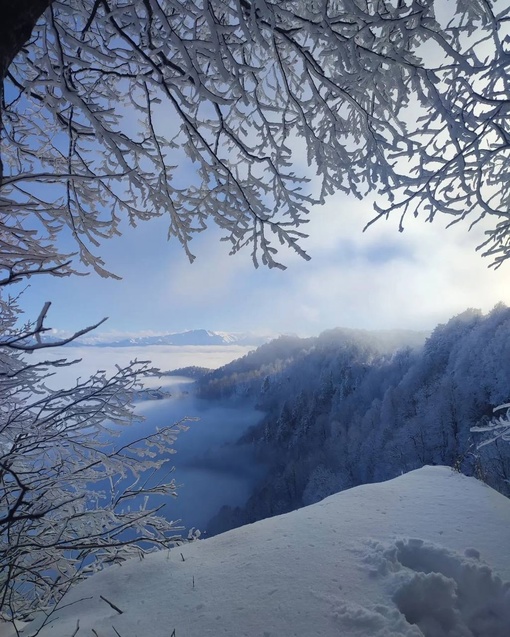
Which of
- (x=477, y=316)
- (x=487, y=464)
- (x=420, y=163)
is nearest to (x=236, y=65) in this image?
(x=420, y=163)

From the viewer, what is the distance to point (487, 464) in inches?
908

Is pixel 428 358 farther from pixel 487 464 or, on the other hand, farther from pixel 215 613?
pixel 215 613

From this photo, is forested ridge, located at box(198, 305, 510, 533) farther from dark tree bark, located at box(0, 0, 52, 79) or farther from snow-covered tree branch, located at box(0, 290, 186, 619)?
dark tree bark, located at box(0, 0, 52, 79)

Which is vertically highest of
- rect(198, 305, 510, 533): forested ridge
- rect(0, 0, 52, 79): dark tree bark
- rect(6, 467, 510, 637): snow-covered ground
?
rect(0, 0, 52, 79): dark tree bark

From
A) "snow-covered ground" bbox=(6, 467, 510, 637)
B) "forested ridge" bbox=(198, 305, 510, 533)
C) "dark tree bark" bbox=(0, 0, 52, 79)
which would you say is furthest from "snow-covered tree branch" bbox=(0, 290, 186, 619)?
"forested ridge" bbox=(198, 305, 510, 533)

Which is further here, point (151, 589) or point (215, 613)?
point (151, 589)

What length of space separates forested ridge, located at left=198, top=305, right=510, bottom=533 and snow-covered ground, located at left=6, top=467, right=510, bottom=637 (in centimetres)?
1502

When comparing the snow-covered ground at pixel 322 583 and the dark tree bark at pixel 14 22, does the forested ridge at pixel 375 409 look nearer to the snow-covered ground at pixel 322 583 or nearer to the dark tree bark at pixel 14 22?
the snow-covered ground at pixel 322 583

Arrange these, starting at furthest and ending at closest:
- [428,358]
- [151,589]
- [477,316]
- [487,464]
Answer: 1. [428,358]
2. [477,316]
3. [487,464]
4. [151,589]

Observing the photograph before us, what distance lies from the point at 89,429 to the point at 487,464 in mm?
27416

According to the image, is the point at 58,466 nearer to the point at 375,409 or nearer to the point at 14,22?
the point at 14,22

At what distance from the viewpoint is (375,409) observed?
46.1m

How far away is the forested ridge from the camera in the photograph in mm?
32578

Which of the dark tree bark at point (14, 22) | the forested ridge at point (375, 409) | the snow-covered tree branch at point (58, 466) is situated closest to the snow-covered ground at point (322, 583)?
the snow-covered tree branch at point (58, 466)
